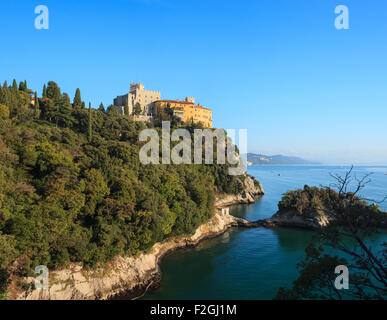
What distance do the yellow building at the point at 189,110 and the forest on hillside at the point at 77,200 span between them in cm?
3056

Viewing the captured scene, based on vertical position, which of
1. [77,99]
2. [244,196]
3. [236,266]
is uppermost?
[77,99]

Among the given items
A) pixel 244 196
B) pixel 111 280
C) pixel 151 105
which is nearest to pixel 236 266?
pixel 111 280

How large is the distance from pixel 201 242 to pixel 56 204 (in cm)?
1729

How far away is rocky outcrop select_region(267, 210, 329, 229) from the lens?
3616 centimetres

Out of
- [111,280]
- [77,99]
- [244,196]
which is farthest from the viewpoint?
[244,196]

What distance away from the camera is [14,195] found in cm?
1767

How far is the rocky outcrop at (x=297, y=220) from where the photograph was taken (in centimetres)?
3616

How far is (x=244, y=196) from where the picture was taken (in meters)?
58.3

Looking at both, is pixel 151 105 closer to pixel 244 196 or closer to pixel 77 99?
pixel 77 99

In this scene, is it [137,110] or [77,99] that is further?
[137,110]

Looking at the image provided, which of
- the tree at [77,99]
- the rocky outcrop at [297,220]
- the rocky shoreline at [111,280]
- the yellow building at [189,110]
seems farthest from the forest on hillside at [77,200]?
the yellow building at [189,110]
